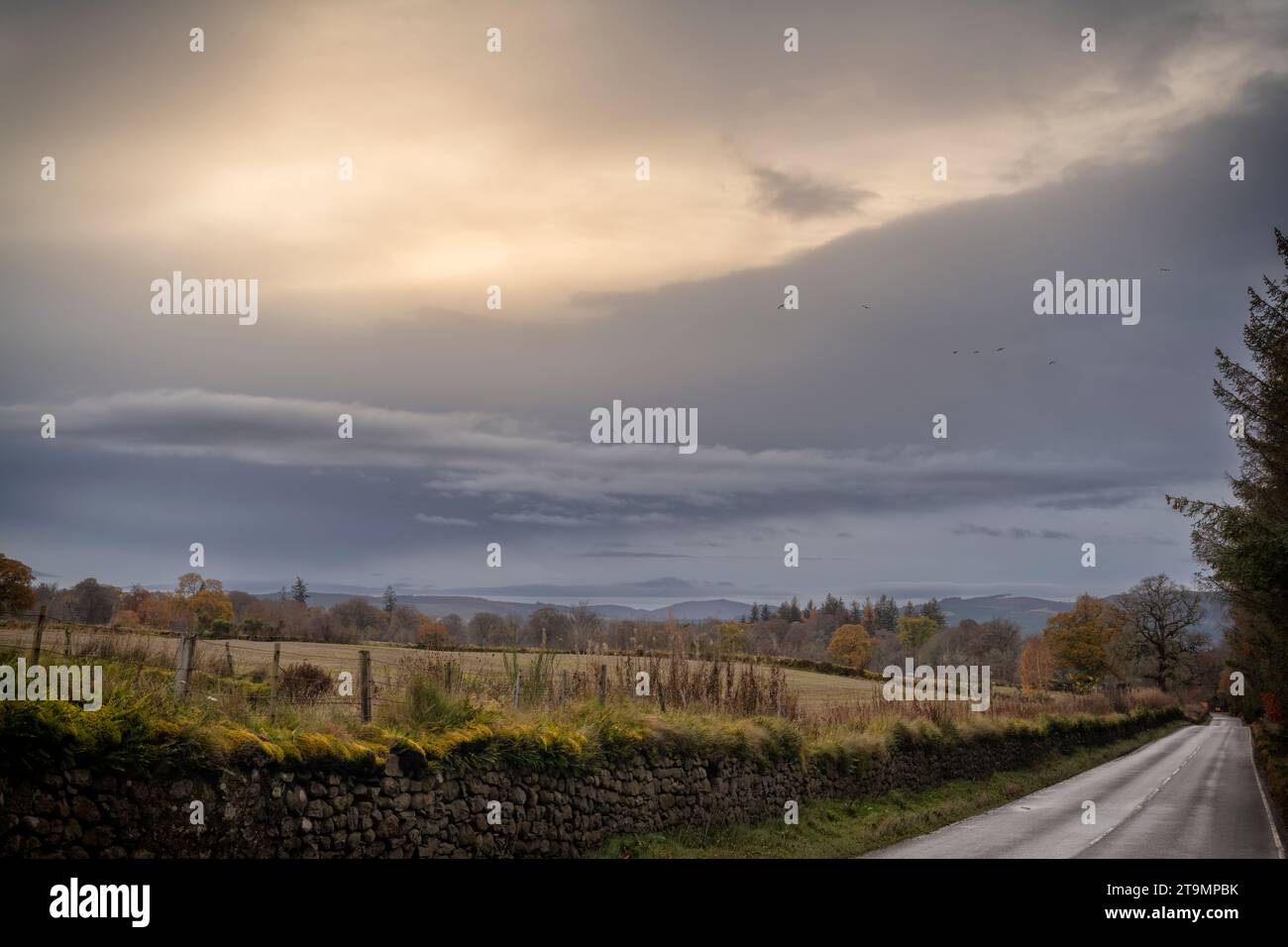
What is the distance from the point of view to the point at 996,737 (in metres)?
38.3

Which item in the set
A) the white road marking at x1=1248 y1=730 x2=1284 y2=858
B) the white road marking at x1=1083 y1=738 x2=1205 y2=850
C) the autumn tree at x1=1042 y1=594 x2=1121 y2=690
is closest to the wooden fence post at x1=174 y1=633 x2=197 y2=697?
the white road marking at x1=1083 y1=738 x2=1205 y2=850

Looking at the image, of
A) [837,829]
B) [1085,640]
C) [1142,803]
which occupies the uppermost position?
[837,829]

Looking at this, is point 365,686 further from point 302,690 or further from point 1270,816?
point 1270,816

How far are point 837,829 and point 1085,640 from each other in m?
105

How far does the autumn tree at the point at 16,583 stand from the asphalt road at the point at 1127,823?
19004mm

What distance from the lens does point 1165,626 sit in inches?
4542

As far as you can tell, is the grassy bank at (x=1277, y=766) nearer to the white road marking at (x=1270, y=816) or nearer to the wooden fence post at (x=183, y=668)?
the white road marking at (x=1270, y=816)

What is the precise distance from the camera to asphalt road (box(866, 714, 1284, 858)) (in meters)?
20.6

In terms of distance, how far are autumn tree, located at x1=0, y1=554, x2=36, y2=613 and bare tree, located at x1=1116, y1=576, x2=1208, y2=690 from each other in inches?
4480

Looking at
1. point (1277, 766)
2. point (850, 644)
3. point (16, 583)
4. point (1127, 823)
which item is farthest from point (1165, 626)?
point (16, 583)

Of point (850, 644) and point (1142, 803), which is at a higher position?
point (1142, 803)

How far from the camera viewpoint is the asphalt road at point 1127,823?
811 inches

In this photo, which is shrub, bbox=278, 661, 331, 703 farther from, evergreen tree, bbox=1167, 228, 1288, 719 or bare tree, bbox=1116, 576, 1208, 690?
bare tree, bbox=1116, 576, 1208, 690

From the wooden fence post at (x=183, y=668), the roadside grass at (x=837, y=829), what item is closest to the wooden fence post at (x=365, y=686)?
the wooden fence post at (x=183, y=668)
